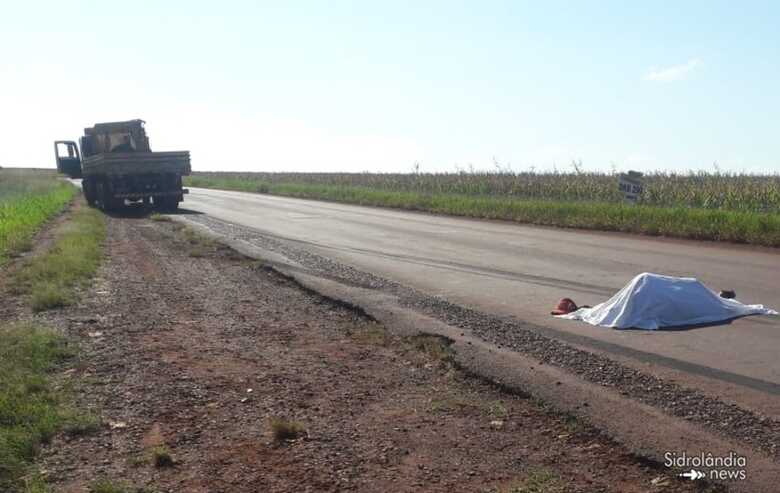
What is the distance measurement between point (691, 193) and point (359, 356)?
22269mm

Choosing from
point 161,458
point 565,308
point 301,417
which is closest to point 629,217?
point 565,308

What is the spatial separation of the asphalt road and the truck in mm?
5775

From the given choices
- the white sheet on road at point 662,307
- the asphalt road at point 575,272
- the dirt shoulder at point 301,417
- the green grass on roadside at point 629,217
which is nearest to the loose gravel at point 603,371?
the asphalt road at point 575,272

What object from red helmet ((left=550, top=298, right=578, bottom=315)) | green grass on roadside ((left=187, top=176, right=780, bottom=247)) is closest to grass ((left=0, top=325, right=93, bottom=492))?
red helmet ((left=550, top=298, right=578, bottom=315))

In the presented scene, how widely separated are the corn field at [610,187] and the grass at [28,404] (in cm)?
1933

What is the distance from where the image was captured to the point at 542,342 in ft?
26.5

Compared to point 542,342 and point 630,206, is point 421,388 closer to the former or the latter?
point 542,342

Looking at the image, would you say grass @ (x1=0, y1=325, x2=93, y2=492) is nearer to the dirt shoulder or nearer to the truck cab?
the dirt shoulder

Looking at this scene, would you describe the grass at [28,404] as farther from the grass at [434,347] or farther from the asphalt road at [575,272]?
the asphalt road at [575,272]

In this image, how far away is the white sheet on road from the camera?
8.84m

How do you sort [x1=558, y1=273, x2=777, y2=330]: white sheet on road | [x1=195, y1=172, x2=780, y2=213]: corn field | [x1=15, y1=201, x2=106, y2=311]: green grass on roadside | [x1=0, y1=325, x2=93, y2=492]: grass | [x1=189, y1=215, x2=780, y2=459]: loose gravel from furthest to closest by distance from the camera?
[x1=195, y1=172, x2=780, y2=213]: corn field, [x1=15, y1=201, x2=106, y2=311]: green grass on roadside, [x1=558, y1=273, x2=777, y2=330]: white sheet on road, [x1=189, y1=215, x2=780, y2=459]: loose gravel, [x1=0, y1=325, x2=93, y2=492]: grass

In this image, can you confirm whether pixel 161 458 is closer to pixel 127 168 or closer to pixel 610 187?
pixel 127 168

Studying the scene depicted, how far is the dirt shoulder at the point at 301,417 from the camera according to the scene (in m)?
4.77

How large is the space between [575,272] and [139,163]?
71.6 ft
